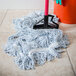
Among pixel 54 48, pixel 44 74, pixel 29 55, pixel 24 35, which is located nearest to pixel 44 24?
pixel 24 35

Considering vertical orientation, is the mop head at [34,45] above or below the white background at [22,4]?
below

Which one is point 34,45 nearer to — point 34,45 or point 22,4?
point 34,45

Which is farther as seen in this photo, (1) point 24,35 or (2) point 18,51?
(1) point 24,35

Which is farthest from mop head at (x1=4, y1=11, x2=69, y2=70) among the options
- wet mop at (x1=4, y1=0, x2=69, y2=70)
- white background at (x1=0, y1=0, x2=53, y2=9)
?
white background at (x1=0, y1=0, x2=53, y2=9)

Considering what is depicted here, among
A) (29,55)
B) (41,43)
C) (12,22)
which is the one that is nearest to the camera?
(29,55)

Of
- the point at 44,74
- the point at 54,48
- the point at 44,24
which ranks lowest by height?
the point at 44,74

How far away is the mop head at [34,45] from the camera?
1.05 meters

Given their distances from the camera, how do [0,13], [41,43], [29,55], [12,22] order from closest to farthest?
[29,55]
[41,43]
[12,22]
[0,13]

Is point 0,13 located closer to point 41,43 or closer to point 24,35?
point 24,35

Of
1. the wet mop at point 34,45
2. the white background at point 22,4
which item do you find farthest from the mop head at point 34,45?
the white background at point 22,4

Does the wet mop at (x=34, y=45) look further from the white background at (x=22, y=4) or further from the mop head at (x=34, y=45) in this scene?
the white background at (x=22, y=4)

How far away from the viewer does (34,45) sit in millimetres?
1174

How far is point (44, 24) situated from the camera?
142cm

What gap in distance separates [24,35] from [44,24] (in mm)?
237
